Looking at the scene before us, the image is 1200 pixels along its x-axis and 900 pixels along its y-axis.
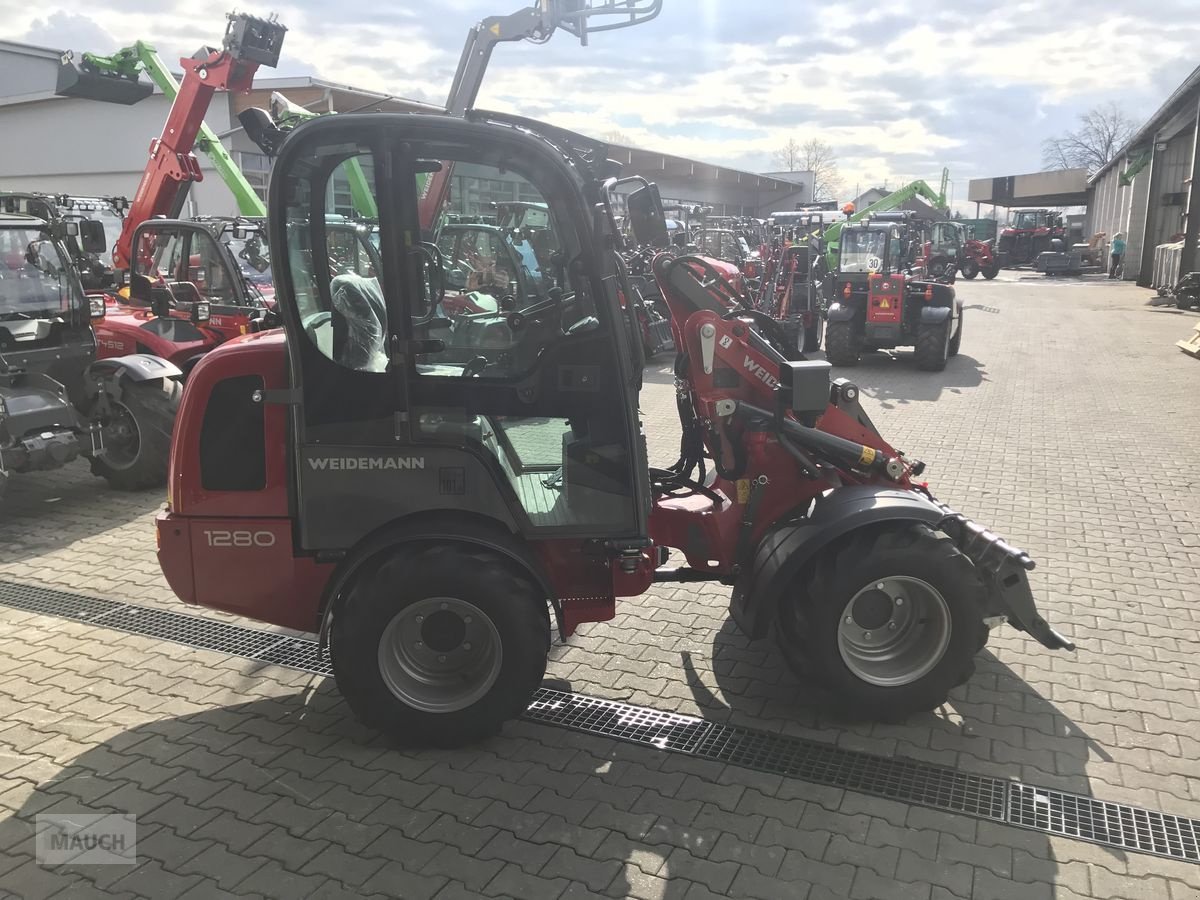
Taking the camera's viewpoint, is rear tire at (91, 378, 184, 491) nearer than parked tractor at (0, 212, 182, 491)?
No

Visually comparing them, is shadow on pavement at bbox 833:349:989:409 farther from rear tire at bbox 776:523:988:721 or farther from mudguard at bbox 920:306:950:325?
rear tire at bbox 776:523:988:721

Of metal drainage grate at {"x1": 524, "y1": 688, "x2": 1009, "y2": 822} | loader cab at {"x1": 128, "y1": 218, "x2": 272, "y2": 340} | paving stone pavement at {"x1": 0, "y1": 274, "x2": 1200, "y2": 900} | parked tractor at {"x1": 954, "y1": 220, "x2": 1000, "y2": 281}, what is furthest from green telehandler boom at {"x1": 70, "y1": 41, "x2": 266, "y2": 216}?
parked tractor at {"x1": 954, "y1": 220, "x2": 1000, "y2": 281}

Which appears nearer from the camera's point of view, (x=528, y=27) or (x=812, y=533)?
(x=812, y=533)

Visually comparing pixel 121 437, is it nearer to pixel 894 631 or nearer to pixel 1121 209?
pixel 894 631

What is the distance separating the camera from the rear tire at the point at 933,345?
13.6 meters

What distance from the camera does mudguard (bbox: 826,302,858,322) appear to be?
14.1m

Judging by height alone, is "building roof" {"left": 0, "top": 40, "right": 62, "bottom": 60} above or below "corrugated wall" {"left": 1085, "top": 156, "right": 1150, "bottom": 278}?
above

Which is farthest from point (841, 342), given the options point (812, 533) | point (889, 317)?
point (812, 533)

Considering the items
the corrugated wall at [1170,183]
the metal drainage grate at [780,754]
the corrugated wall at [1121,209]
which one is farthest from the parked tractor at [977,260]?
the metal drainage grate at [780,754]

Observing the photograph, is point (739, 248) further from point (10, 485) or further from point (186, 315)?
point (10, 485)

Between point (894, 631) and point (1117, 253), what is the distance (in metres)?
40.2

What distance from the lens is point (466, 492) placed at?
358cm

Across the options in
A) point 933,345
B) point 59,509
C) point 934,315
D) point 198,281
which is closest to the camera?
point 59,509

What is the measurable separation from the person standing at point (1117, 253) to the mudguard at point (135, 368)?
38.7 m
